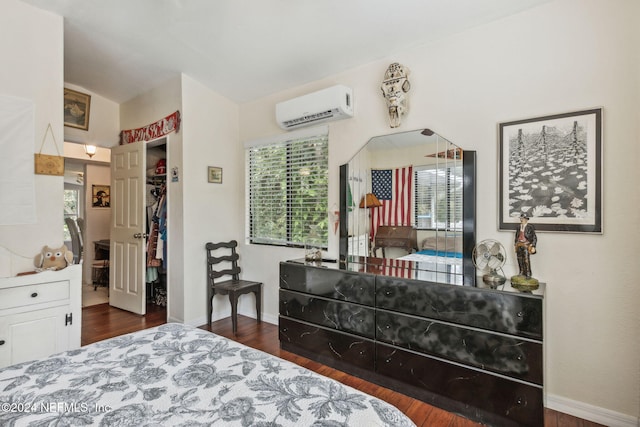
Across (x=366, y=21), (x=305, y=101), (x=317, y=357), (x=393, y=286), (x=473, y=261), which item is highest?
(x=366, y=21)

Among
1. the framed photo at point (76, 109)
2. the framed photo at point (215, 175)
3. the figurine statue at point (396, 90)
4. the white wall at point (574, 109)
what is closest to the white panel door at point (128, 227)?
the framed photo at point (76, 109)

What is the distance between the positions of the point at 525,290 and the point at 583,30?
62.4 inches

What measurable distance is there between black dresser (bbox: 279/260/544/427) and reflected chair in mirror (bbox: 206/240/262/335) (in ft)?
2.85

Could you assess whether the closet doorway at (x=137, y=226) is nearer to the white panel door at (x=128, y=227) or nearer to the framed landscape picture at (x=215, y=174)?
the white panel door at (x=128, y=227)

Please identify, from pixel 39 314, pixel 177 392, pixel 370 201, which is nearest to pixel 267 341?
pixel 370 201

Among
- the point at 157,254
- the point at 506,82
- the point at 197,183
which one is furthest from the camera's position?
the point at 157,254

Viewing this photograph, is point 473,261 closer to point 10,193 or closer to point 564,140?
point 564,140

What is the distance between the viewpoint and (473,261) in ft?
7.17

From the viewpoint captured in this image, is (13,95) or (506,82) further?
(13,95)

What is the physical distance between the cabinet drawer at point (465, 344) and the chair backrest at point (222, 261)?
202 cm

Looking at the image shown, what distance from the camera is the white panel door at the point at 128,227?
3656 mm

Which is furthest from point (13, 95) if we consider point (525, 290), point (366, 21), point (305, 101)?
point (525, 290)

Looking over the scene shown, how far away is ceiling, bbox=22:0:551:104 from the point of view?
220 centimetres

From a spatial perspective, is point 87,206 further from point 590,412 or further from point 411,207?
point 590,412
